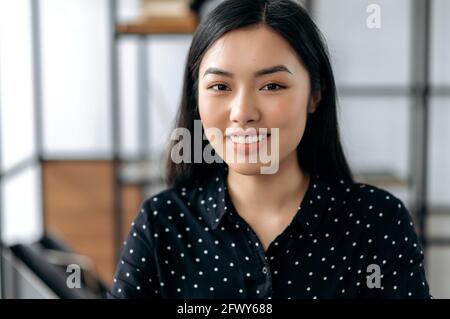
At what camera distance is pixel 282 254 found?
0.81 m

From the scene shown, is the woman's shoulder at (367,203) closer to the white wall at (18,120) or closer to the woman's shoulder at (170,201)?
the woman's shoulder at (170,201)

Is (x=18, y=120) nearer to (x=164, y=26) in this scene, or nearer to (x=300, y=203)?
(x=164, y=26)

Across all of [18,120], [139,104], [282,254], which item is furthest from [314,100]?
[139,104]

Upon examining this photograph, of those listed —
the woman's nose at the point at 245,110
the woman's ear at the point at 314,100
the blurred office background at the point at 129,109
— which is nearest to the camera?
the woman's nose at the point at 245,110

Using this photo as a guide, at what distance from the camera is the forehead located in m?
0.72

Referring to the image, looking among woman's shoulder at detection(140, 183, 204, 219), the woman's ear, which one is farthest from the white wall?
the woman's ear

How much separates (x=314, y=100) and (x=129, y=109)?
6.55 ft

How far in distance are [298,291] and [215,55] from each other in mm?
259

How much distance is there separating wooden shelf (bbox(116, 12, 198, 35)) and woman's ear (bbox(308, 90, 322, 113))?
4.49 ft

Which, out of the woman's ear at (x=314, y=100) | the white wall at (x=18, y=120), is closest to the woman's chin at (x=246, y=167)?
the woman's ear at (x=314, y=100)

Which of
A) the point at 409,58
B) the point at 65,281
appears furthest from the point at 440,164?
the point at 65,281

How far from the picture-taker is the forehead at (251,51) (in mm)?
724

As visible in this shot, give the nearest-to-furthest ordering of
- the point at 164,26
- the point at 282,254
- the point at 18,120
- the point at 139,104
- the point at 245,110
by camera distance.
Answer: the point at 245,110 < the point at 282,254 < the point at 164,26 < the point at 18,120 < the point at 139,104
